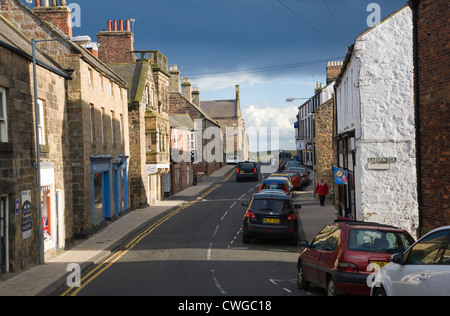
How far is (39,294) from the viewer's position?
12109mm

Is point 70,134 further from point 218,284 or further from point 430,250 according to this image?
point 430,250

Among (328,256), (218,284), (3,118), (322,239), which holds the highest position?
(3,118)

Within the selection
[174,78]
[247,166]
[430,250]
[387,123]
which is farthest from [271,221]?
[174,78]

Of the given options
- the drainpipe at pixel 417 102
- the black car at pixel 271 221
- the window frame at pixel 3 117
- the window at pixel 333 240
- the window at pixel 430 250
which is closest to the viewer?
the window at pixel 430 250

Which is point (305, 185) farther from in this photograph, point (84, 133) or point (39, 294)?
point (39, 294)

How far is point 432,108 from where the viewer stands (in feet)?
48.5

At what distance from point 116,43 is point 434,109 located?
2744 cm

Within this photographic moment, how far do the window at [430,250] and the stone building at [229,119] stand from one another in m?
90.8

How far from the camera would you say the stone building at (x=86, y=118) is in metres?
21.8

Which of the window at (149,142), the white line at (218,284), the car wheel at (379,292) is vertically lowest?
the white line at (218,284)

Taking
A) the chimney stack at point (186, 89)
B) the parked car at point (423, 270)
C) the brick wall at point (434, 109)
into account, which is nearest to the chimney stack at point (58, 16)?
the brick wall at point (434, 109)

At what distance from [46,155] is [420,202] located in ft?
41.8

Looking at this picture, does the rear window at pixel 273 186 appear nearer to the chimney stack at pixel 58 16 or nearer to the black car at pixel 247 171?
the chimney stack at pixel 58 16
